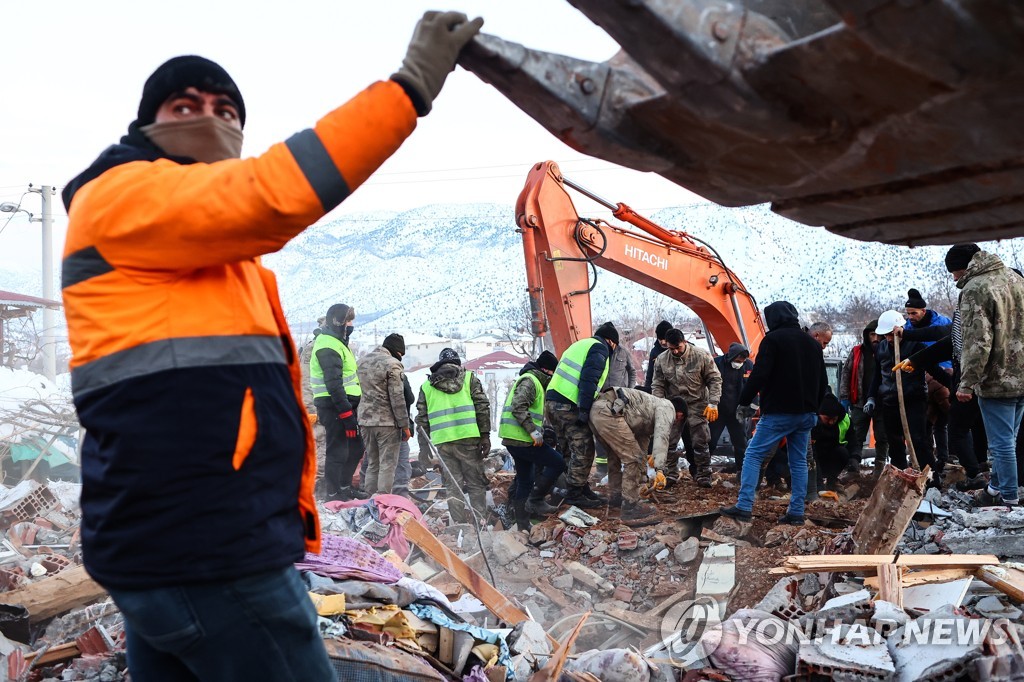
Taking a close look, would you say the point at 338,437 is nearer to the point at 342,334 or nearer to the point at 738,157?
the point at 342,334

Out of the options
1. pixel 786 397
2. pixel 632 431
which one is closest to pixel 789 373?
pixel 786 397

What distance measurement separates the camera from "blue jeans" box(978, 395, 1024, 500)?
594 cm

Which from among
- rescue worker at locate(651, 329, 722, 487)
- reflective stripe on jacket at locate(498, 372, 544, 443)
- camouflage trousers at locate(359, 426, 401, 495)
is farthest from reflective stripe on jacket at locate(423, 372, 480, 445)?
rescue worker at locate(651, 329, 722, 487)

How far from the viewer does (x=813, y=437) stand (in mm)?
8859

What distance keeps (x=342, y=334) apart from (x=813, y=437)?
5.27 m

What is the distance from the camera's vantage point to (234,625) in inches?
62.7

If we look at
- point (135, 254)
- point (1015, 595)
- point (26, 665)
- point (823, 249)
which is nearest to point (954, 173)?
point (135, 254)

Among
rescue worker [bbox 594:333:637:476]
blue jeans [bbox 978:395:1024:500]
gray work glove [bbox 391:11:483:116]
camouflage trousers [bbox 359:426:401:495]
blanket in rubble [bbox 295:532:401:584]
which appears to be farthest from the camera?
rescue worker [bbox 594:333:637:476]

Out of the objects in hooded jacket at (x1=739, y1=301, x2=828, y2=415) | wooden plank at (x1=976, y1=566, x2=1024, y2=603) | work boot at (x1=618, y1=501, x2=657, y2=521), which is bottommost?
work boot at (x1=618, y1=501, x2=657, y2=521)

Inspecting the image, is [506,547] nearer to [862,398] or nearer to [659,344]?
[659,344]

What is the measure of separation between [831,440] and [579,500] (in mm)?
2801

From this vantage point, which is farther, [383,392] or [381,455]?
[381,455]

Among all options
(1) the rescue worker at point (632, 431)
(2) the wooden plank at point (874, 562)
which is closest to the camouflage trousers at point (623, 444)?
(1) the rescue worker at point (632, 431)

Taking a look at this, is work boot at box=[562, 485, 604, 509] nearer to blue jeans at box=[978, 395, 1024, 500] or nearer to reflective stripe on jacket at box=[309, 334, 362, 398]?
reflective stripe on jacket at box=[309, 334, 362, 398]
